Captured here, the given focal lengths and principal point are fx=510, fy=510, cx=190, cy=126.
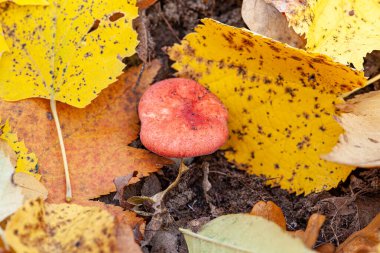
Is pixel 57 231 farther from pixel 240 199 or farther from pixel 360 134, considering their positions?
pixel 360 134

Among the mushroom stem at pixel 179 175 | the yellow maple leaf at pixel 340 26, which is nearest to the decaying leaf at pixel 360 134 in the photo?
the yellow maple leaf at pixel 340 26

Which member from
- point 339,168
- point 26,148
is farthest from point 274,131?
point 26,148

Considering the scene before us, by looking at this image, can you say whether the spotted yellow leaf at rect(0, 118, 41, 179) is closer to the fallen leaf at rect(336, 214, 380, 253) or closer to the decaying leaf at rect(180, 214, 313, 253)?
the decaying leaf at rect(180, 214, 313, 253)

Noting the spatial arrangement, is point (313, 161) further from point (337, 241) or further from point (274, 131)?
point (337, 241)

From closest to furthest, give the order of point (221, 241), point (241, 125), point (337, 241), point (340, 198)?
point (221, 241)
point (337, 241)
point (340, 198)
point (241, 125)

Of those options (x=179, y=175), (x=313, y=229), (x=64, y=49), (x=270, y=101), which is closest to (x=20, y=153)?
(x=64, y=49)

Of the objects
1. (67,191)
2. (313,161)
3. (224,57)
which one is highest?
(224,57)
